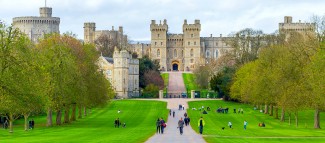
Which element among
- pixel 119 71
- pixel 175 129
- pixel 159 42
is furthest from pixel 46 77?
pixel 159 42

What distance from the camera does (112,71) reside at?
419ft

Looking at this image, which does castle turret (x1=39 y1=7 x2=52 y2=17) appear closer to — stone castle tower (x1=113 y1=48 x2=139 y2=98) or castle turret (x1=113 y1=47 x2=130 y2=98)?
stone castle tower (x1=113 y1=48 x2=139 y2=98)

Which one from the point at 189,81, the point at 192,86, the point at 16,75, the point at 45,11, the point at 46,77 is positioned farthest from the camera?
the point at 45,11

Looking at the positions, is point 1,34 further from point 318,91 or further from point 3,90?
point 318,91

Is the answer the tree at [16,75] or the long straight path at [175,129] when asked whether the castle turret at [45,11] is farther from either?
the tree at [16,75]

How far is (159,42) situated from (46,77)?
135963 millimetres

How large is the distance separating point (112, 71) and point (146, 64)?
15.0 meters

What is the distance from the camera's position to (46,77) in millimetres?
63031

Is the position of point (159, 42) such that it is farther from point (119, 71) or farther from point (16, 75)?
point (16, 75)

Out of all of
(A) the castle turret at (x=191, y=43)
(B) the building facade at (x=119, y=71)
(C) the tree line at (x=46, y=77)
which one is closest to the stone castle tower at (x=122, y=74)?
(B) the building facade at (x=119, y=71)

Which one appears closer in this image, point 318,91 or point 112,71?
point 318,91

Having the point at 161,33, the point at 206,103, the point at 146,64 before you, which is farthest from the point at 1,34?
the point at 161,33

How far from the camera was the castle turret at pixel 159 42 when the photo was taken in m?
197

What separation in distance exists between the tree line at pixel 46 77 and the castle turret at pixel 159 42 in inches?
4659
